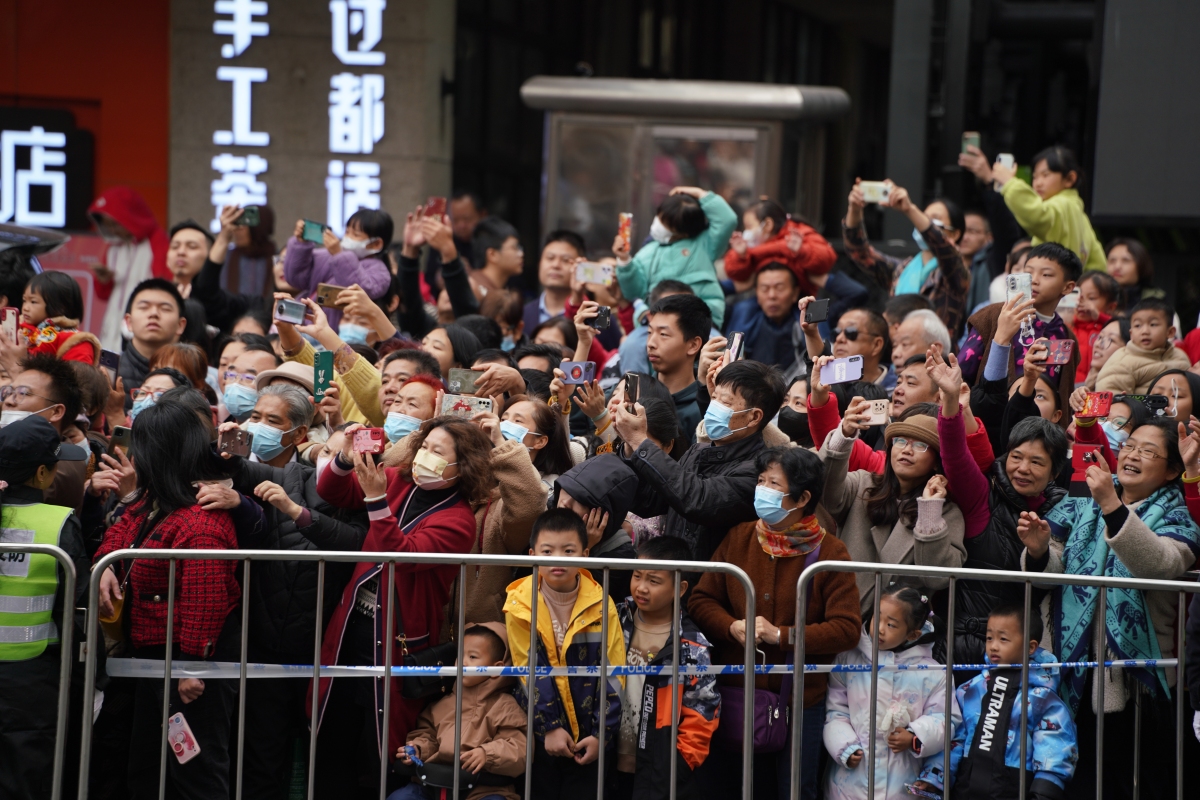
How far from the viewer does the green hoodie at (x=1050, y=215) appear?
820cm

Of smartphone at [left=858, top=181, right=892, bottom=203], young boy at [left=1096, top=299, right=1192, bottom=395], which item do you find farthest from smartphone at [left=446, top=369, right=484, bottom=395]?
young boy at [left=1096, top=299, right=1192, bottom=395]

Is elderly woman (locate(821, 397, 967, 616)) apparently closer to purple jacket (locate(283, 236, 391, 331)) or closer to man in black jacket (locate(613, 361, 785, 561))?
man in black jacket (locate(613, 361, 785, 561))

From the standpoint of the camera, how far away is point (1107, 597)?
4.98 meters

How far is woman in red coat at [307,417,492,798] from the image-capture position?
4.92 metres

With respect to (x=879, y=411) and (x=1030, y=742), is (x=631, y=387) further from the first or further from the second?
(x=1030, y=742)

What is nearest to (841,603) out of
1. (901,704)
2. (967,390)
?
(901,704)

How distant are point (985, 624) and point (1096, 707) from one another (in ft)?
1.52

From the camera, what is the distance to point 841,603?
192 inches

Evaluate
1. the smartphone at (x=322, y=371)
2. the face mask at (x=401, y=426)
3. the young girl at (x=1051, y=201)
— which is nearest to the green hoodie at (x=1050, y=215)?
the young girl at (x=1051, y=201)

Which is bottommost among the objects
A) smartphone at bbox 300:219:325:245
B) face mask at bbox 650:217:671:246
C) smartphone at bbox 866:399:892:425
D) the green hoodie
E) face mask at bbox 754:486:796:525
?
face mask at bbox 754:486:796:525

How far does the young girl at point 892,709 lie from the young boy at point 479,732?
42.5 inches

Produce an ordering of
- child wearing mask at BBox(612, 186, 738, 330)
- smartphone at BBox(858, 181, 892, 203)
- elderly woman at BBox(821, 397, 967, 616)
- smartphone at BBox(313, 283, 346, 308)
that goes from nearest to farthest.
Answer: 1. elderly woman at BBox(821, 397, 967, 616)
2. smartphone at BBox(313, 283, 346, 308)
3. smartphone at BBox(858, 181, 892, 203)
4. child wearing mask at BBox(612, 186, 738, 330)

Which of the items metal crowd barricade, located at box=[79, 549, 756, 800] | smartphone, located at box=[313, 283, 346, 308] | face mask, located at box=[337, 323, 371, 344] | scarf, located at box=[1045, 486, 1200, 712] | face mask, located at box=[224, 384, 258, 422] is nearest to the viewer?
metal crowd barricade, located at box=[79, 549, 756, 800]

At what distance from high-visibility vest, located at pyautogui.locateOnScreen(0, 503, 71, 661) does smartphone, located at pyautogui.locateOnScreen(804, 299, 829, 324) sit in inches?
118
